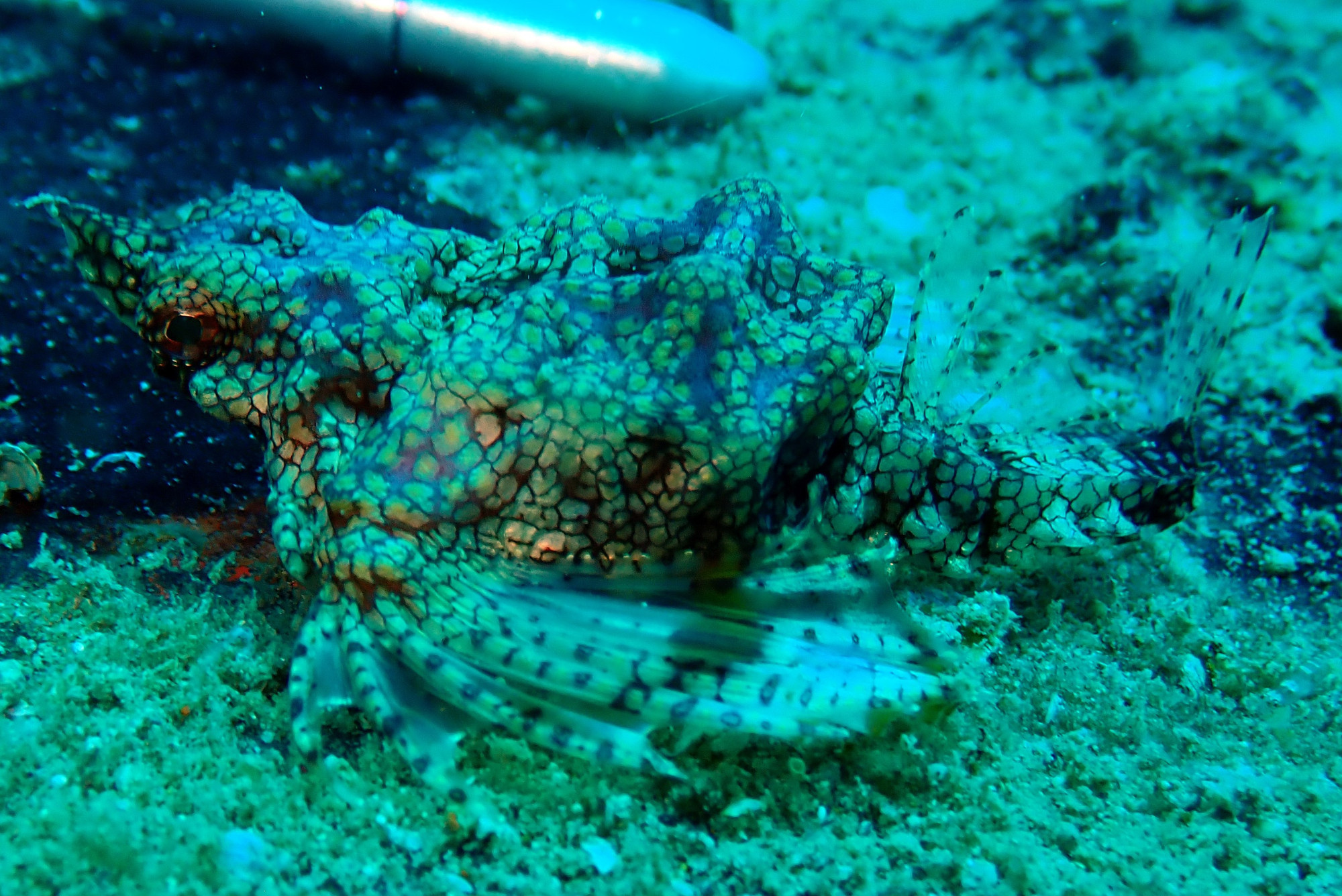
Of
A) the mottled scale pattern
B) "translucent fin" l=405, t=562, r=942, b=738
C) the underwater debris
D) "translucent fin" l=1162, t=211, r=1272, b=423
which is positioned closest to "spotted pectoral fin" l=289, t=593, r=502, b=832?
the mottled scale pattern

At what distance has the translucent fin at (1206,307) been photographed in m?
2.87

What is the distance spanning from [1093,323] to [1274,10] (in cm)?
278

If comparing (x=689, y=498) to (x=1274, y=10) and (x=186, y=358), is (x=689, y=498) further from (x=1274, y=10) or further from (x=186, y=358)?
(x=1274, y=10)

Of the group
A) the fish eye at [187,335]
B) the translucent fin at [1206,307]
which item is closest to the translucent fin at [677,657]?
the fish eye at [187,335]

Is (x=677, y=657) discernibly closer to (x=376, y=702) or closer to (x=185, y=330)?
(x=376, y=702)

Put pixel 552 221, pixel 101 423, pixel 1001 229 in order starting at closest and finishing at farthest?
pixel 552 221 < pixel 101 423 < pixel 1001 229

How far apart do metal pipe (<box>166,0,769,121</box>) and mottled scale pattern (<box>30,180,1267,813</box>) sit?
5.99ft

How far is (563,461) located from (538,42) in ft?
8.70

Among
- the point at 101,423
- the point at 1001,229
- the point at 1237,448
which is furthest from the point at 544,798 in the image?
the point at 1001,229

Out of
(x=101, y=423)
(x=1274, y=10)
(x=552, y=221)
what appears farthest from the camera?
(x=1274, y=10)

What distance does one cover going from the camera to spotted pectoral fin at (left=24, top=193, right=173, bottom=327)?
213 centimetres

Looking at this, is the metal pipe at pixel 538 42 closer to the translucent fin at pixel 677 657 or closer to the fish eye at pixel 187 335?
the fish eye at pixel 187 335

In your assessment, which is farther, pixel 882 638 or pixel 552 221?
pixel 552 221

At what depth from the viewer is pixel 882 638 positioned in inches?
78.1
